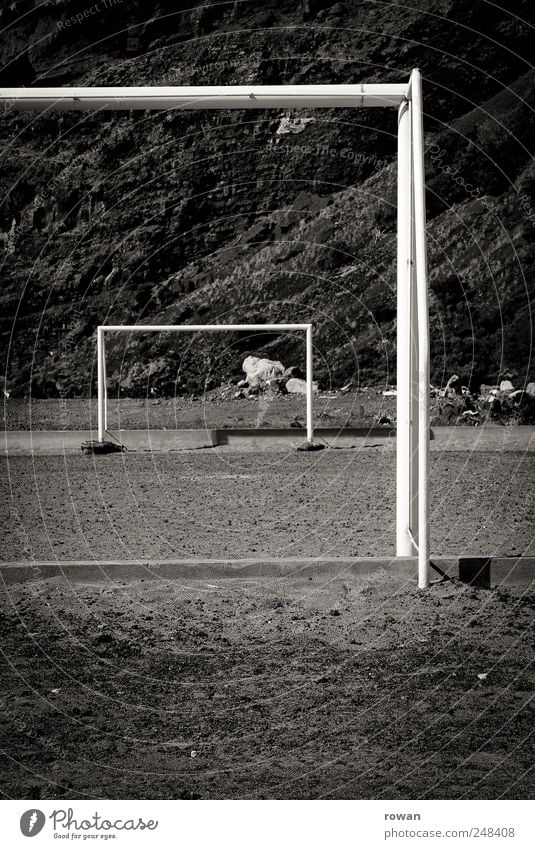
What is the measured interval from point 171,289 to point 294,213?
4391mm

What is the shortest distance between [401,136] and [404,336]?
1031 mm

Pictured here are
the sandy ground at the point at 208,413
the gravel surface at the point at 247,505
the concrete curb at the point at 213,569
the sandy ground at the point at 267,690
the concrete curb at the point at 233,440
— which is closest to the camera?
the sandy ground at the point at 267,690

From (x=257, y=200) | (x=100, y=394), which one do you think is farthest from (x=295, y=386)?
(x=257, y=200)

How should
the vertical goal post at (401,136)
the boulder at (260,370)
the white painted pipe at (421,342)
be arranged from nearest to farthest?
1. the white painted pipe at (421,342)
2. the vertical goal post at (401,136)
3. the boulder at (260,370)

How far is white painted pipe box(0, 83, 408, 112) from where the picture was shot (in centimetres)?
485

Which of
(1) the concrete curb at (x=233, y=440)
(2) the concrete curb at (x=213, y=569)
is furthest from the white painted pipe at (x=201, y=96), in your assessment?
(1) the concrete curb at (x=233, y=440)

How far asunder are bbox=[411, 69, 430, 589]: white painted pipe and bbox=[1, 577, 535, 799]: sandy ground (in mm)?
242

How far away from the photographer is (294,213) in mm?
30500

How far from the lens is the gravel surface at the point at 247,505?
5957 mm

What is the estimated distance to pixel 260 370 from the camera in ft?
84.7

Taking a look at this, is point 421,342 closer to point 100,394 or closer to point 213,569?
point 213,569

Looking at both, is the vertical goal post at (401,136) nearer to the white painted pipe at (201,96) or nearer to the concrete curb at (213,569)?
the white painted pipe at (201,96)

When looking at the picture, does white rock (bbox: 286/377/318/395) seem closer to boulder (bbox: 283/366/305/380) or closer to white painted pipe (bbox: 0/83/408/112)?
boulder (bbox: 283/366/305/380)

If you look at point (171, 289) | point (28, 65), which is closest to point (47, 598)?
point (171, 289)
